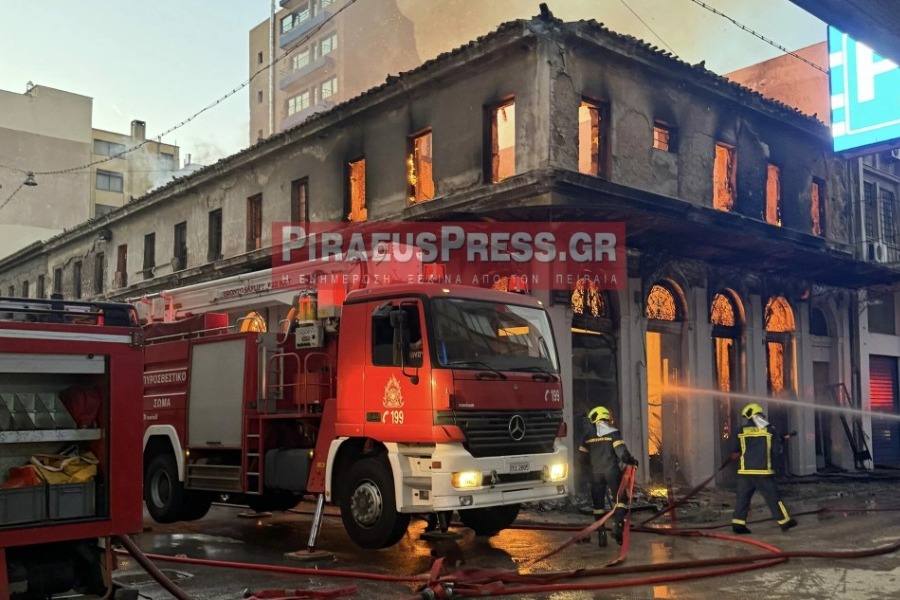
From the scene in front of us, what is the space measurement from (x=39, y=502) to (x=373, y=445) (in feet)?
13.2

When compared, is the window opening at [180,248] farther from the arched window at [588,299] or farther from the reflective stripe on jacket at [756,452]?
the reflective stripe on jacket at [756,452]

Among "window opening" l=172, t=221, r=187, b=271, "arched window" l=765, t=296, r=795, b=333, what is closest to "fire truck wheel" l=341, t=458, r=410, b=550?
"arched window" l=765, t=296, r=795, b=333

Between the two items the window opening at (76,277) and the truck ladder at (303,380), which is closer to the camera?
the truck ladder at (303,380)

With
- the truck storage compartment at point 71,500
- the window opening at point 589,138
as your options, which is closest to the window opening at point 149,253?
the window opening at point 589,138

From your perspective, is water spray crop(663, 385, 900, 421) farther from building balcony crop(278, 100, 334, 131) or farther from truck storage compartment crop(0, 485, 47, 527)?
building balcony crop(278, 100, 334, 131)

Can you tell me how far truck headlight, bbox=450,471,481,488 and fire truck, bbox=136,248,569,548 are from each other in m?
0.01

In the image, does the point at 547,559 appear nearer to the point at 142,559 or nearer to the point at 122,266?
the point at 142,559

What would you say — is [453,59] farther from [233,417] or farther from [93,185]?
[93,185]

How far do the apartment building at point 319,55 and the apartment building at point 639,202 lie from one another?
19981mm

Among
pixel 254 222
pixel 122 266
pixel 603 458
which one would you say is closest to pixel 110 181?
pixel 122 266

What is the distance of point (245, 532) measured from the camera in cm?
1084

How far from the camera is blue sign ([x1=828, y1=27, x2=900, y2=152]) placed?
29.4ft

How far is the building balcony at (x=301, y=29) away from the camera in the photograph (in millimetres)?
57425

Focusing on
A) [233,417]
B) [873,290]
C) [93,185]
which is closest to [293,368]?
[233,417]
